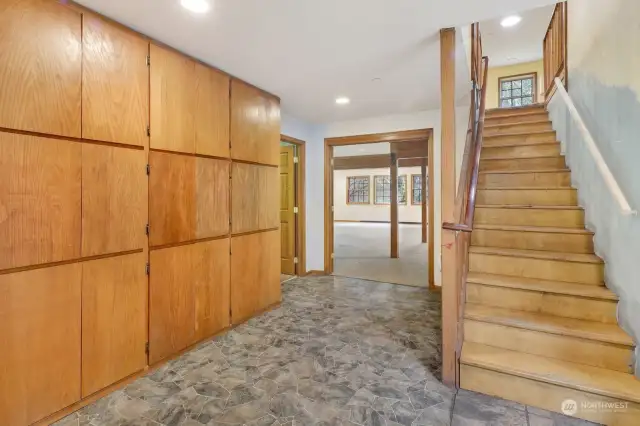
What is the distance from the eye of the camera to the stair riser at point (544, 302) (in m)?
2.13

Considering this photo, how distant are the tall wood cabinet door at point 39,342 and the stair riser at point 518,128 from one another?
4.58m

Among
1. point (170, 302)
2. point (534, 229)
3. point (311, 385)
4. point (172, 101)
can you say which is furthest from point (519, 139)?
point (170, 302)

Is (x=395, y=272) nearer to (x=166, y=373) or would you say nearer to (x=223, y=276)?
(x=223, y=276)

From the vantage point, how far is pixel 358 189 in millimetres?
15438

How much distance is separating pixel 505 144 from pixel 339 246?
499 centimetres

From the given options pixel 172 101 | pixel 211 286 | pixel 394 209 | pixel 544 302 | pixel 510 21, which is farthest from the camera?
pixel 394 209

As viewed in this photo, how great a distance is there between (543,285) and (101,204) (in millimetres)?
3094

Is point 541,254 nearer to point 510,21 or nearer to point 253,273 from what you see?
point 253,273

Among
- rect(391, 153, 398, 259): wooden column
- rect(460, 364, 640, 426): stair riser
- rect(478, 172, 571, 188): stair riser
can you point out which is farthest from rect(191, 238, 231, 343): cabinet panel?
rect(391, 153, 398, 259): wooden column

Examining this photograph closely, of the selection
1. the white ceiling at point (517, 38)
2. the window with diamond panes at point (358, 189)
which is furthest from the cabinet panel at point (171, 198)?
the window with diamond panes at point (358, 189)

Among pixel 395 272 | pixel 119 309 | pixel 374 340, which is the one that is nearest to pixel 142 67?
pixel 119 309

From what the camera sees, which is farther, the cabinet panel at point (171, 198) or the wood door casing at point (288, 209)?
the wood door casing at point (288, 209)

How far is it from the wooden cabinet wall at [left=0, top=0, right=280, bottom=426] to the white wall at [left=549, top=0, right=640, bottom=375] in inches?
115

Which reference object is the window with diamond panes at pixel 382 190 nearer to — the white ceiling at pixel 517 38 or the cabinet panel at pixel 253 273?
the white ceiling at pixel 517 38
